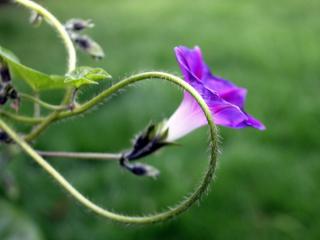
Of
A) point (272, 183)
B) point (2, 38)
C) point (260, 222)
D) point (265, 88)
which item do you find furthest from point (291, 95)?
point (2, 38)

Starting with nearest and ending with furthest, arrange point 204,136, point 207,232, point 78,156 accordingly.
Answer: point 78,156 < point 207,232 < point 204,136

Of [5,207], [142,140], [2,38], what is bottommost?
[2,38]

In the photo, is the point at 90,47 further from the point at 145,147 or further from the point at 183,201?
the point at 183,201

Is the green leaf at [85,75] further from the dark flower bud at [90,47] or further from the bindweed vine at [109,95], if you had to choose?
the dark flower bud at [90,47]

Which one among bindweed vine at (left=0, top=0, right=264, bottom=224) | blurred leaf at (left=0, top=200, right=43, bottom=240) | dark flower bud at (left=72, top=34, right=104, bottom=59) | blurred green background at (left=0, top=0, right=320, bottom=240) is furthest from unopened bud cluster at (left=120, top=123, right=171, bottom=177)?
blurred leaf at (left=0, top=200, right=43, bottom=240)

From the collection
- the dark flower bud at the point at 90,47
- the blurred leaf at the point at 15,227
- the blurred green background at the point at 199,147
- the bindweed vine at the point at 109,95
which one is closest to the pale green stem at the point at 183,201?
the bindweed vine at the point at 109,95

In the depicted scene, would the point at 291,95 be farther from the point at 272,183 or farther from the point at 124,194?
the point at 124,194

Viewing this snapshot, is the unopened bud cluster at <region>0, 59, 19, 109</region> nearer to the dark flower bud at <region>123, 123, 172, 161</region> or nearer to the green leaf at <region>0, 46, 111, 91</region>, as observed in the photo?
the green leaf at <region>0, 46, 111, 91</region>
